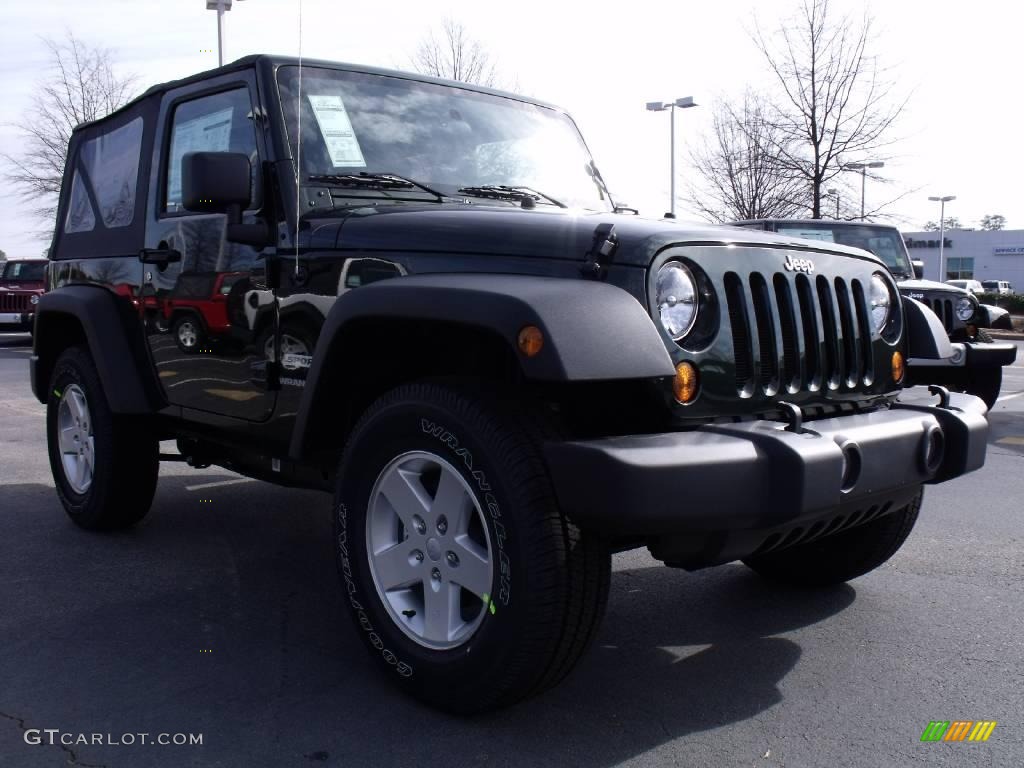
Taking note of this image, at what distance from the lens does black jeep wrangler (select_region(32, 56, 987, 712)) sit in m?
2.69

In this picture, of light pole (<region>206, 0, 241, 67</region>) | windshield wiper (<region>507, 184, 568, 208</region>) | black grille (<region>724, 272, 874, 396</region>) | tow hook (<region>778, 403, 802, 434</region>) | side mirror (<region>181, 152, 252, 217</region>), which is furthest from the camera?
light pole (<region>206, 0, 241, 67</region>)

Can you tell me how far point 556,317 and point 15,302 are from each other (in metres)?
22.6

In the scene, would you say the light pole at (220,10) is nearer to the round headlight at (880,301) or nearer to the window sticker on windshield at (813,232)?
the window sticker on windshield at (813,232)

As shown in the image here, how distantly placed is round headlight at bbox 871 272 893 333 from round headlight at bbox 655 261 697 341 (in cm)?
93

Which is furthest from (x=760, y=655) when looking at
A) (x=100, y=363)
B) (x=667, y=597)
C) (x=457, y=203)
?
(x=100, y=363)

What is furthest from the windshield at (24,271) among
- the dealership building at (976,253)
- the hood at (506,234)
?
the dealership building at (976,253)

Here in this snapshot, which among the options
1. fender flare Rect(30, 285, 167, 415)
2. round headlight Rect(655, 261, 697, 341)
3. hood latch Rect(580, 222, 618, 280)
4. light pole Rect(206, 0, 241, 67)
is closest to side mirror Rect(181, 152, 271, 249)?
fender flare Rect(30, 285, 167, 415)

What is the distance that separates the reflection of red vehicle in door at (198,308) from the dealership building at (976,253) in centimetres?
8270

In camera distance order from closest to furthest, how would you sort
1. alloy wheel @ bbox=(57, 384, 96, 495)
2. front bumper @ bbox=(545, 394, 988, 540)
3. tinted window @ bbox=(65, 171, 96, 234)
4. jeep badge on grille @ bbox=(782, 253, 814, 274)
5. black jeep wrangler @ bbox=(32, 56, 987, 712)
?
1. front bumper @ bbox=(545, 394, 988, 540)
2. black jeep wrangler @ bbox=(32, 56, 987, 712)
3. jeep badge on grille @ bbox=(782, 253, 814, 274)
4. alloy wheel @ bbox=(57, 384, 96, 495)
5. tinted window @ bbox=(65, 171, 96, 234)

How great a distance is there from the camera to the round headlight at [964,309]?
8.51 meters

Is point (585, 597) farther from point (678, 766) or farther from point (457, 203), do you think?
point (457, 203)

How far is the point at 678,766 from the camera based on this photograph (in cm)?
273

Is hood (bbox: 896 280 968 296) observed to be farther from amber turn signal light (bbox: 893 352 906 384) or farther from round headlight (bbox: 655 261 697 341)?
round headlight (bbox: 655 261 697 341)

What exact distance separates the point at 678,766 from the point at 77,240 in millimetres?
4070
